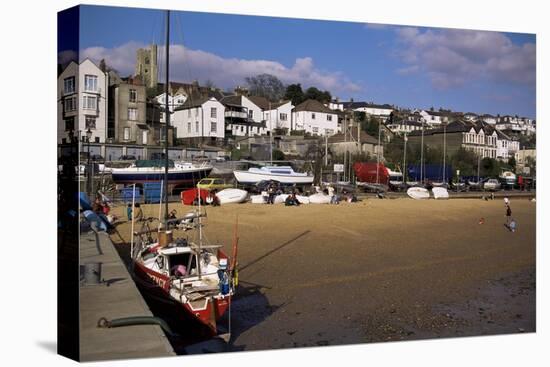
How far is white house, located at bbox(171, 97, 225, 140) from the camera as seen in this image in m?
15.5

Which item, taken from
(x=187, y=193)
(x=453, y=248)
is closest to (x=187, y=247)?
(x=453, y=248)

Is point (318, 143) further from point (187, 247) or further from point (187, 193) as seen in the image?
point (187, 247)

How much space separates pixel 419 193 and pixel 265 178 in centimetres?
766

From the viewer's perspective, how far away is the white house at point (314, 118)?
2408cm

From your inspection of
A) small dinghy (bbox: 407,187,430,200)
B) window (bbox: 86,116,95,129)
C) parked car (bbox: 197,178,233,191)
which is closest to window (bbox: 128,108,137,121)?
window (bbox: 86,116,95,129)

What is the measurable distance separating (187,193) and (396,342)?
12129 millimetres

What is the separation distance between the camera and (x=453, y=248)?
13742mm

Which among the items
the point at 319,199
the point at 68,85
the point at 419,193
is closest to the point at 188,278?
the point at 68,85

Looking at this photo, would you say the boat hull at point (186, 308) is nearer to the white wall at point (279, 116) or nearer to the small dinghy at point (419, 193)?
the white wall at point (279, 116)

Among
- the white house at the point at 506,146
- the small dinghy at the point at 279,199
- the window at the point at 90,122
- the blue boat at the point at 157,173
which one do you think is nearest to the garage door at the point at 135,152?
the blue boat at the point at 157,173

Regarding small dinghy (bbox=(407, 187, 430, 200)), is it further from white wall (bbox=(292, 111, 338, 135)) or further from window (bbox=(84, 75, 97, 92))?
window (bbox=(84, 75, 97, 92))

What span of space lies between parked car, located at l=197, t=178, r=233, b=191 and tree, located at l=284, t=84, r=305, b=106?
190 inches

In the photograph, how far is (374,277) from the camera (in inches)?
429

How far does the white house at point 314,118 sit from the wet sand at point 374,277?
7.11 meters
